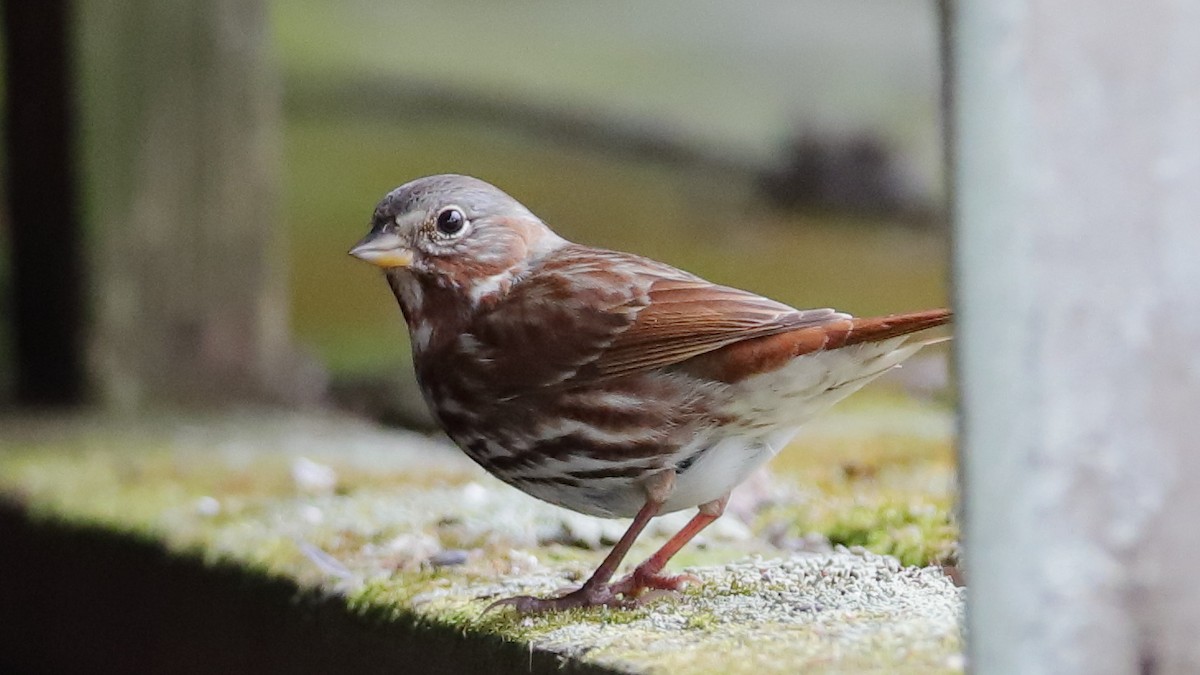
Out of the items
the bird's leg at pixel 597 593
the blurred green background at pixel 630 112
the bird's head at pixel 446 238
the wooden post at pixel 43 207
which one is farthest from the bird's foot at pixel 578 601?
the blurred green background at pixel 630 112

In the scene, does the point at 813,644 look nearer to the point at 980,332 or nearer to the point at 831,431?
the point at 980,332

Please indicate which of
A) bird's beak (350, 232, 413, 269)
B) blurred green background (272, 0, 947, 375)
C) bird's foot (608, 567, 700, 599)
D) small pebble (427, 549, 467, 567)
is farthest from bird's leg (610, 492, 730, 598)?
blurred green background (272, 0, 947, 375)

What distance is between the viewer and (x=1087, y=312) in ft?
3.70

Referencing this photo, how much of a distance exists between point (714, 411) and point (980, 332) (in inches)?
25.7

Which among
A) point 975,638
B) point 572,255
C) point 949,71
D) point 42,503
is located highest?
point 949,71

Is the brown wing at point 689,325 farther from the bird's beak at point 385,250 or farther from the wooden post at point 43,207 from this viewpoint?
the wooden post at point 43,207

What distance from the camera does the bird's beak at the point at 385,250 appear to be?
1.85 meters

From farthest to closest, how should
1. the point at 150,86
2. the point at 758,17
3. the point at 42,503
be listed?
1. the point at 758,17
2. the point at 150,86
3. the point at 42,503

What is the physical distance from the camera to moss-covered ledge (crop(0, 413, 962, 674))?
5.42 feet

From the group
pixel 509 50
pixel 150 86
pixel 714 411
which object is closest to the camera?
pixel 714 411

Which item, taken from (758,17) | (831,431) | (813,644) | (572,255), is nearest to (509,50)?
(758,17)

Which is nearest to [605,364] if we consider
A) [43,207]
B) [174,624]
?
[174,624]

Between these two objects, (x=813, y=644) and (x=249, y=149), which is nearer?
(x=813, y=644)

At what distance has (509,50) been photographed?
20.7 ft
